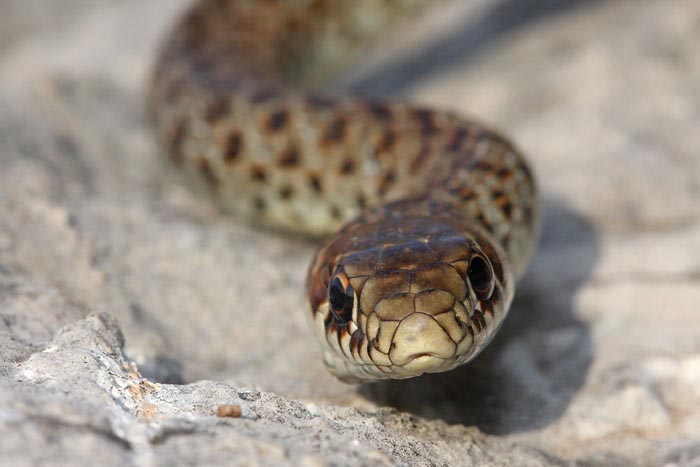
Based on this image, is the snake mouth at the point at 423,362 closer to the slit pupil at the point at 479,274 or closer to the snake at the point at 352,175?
the snake at the point at 352,175

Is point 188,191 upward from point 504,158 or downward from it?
upward

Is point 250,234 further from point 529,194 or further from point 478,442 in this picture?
point 478,442

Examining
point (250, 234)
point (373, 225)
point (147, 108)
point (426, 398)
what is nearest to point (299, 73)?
point (147, 108)

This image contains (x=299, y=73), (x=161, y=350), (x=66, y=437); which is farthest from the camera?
(x=299, y=73)

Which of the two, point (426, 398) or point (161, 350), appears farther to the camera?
point (161, 350)

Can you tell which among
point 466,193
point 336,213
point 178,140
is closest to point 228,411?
point 466,193

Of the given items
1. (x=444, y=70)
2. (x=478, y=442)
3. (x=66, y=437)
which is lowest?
(x=66, y=437)
